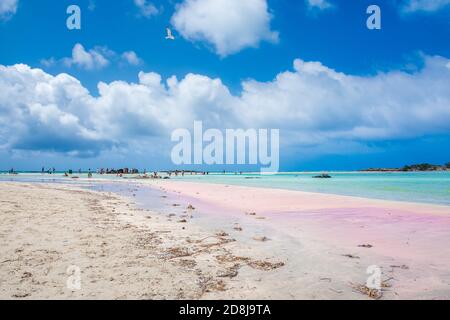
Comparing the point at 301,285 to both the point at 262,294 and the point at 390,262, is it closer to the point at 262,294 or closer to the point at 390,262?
the point at 262,294

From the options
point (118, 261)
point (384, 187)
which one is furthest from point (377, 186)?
point (118, 261)

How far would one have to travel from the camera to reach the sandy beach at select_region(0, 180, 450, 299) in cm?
599

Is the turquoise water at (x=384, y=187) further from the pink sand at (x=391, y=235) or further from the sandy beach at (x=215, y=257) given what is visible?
the sandy beach at (x=215, y=257)

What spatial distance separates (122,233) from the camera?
11.1 meters

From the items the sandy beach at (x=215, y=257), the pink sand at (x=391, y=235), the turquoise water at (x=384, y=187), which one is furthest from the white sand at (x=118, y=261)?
the turquoise water at (x=384, y=187)

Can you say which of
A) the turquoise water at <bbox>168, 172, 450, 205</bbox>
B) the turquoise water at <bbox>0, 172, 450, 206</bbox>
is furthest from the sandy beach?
the turquoise water at <bbox>0, 172, 450, 206</bbox>

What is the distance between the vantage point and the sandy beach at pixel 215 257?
5988mm

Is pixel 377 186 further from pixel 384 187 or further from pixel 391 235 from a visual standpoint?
pixel 391 235

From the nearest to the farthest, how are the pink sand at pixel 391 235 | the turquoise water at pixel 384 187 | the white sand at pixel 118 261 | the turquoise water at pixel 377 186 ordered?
1. the white sand at pixel 118 261
2. the pink sand at pixel 391 235
3. the turquoise water at pixel 384 187
4. the turquoise water at pixel 377 186

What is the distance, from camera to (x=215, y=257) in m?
8.35

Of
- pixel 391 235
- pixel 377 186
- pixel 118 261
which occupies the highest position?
pixel 118 261
